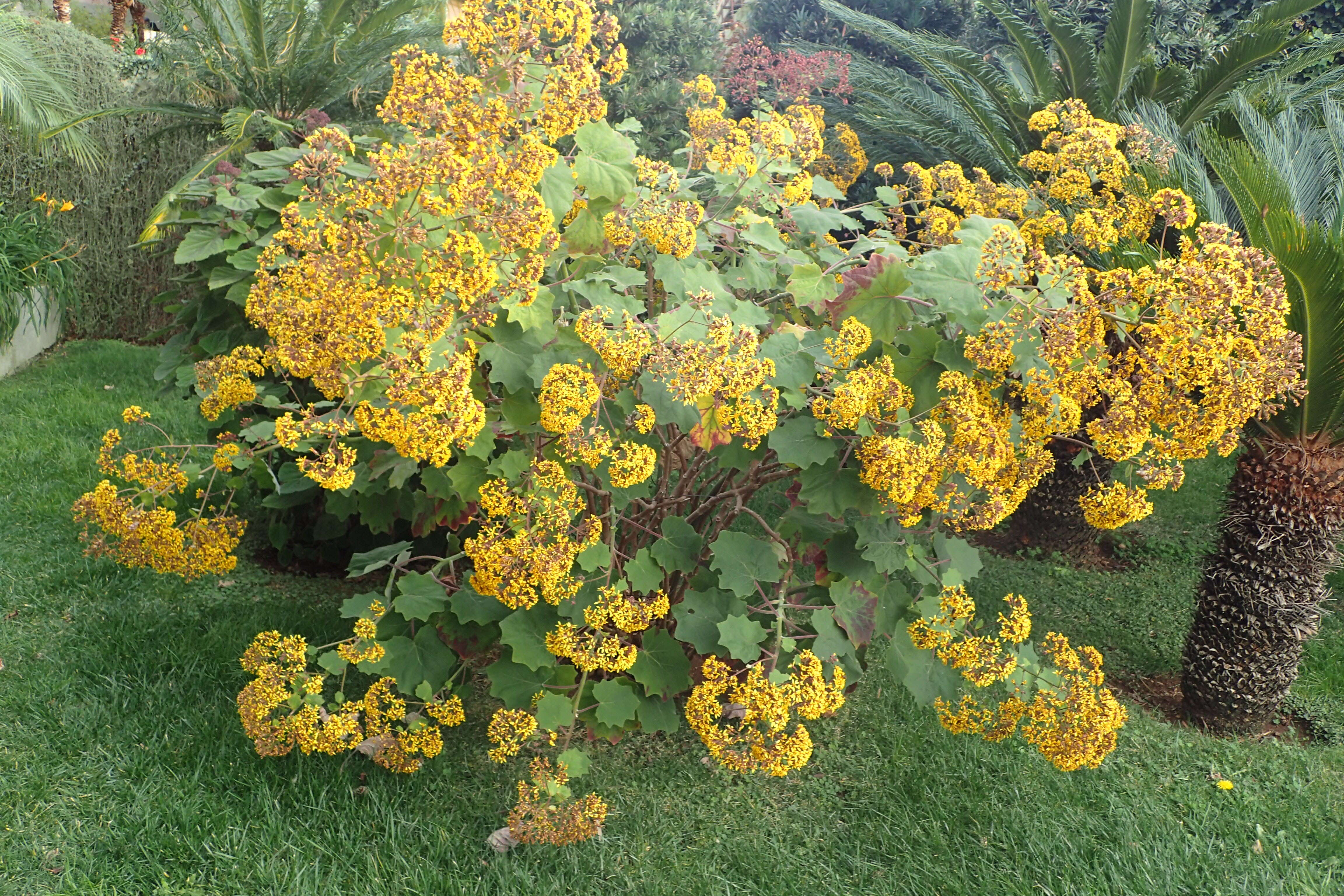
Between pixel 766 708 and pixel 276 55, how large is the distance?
7.63m

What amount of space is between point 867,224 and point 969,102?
2056mm

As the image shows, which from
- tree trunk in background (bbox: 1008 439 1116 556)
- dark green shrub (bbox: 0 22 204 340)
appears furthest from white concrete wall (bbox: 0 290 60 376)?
tree trunk in background (bbox: 1008 439 1116 556)

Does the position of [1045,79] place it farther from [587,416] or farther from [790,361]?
[587,416]

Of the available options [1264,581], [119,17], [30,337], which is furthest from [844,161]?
[119,17]

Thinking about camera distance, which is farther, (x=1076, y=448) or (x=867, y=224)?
(x=867, y=224)

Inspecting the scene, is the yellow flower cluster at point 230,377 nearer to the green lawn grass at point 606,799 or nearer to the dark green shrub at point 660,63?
the green lawn grass at point 606,799

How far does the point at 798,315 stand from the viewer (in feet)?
9.50

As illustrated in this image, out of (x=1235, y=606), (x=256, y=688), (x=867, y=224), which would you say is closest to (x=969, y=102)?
(x=867, y=224)

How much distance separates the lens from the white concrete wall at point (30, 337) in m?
7.95

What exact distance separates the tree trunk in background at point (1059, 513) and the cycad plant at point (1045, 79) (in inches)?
63.2

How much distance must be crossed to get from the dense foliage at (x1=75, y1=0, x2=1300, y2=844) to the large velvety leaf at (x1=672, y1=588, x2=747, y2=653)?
0.04ft

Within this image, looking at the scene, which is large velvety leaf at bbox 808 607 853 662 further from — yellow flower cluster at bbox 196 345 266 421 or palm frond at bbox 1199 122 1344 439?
palm frond at bbox 1199 122 1344 439

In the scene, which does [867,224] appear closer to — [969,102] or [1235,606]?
[969,102]

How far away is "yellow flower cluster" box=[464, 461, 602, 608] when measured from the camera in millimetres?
2227
